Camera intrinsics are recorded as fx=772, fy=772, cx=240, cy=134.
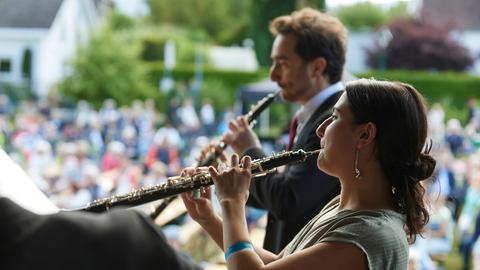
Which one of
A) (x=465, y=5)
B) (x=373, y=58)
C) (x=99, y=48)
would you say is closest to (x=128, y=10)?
(x=99, y=48)

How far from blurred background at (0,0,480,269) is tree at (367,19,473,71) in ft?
0.09

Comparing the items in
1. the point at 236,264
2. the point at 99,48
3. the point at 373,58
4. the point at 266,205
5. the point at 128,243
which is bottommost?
the point at 373,58

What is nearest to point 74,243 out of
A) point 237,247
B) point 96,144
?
point 237,247

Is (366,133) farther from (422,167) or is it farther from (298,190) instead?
(298,190)

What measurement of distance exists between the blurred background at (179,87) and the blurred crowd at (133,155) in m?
0.02

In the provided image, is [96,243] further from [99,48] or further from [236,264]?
[99,48]

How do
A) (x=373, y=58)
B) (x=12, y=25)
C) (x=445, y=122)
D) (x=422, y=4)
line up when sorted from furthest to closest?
(x=422, y=4)
(x=373, y=58)
(x=445, y=122)
(x=12, y=25)

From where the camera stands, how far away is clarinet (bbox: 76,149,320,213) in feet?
3.74

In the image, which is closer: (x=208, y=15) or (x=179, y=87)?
(x=179, y=87)

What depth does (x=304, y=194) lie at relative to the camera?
1.47 m

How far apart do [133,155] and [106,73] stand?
323 cm

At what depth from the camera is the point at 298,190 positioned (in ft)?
4.83

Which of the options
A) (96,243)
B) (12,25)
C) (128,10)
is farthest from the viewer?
(128,10)

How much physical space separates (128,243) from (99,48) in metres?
11.6
